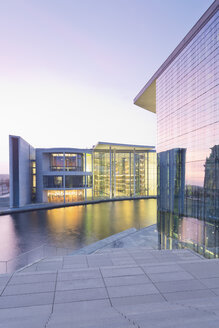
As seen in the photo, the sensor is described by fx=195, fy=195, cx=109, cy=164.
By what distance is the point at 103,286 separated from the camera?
5.29m

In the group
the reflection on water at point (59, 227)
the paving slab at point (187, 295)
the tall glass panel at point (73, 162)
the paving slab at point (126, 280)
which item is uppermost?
the tall glass panel at point (73, 162)

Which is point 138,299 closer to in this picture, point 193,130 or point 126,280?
point 126,280

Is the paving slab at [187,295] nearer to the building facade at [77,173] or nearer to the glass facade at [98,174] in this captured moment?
the building facade at [77,173]

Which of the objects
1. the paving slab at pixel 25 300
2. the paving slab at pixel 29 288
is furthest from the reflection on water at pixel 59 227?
the paving slab at pixel 25 300

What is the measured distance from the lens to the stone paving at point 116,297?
3609 mm

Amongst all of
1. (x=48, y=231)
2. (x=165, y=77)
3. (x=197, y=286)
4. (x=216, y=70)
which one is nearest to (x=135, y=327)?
(x=197, y=286)

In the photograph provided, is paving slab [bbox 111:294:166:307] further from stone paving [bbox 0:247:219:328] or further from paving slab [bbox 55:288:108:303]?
paving slab [bbox 55:288:108:303]

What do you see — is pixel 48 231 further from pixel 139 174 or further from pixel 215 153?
pixel 139 174

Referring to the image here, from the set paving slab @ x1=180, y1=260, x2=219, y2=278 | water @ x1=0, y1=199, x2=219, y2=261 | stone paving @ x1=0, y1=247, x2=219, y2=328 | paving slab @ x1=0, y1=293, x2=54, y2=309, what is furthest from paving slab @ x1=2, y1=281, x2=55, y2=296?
water @ x1=0, y1=199, x2=219, y2=261

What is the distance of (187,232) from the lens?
1973cm

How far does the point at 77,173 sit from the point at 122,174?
15.2 meters

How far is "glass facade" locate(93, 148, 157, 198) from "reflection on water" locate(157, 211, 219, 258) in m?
31.7

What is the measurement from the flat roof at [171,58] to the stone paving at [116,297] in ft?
71.4

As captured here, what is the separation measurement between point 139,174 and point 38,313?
54.5 metres
